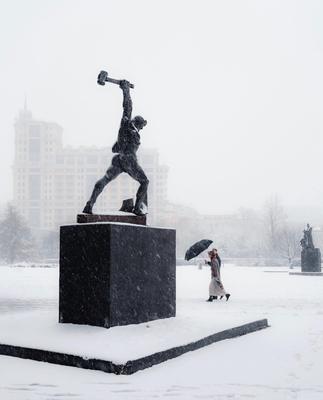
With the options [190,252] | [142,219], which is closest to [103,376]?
[142,219]

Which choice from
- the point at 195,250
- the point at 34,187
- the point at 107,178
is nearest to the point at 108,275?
the point at 107,178

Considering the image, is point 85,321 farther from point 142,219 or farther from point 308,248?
point 308,248

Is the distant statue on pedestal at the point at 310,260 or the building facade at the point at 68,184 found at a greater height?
the building facade at the point at 68,184

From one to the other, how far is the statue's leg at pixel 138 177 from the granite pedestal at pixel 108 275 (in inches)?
17.5

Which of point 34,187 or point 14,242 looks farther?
point 34,187

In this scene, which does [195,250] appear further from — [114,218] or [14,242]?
[14,242]

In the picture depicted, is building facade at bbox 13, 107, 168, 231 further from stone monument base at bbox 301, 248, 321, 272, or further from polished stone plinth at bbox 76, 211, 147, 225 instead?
polished stone plinth at bbox 76, 211, 147, 225

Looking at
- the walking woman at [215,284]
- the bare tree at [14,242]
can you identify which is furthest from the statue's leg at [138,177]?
the bare tree at [14,242]

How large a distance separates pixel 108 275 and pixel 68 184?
A: 153 metres

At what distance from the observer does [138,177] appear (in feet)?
32.0

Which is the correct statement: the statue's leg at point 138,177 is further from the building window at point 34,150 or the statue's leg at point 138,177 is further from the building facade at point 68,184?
the building window at point 34,150

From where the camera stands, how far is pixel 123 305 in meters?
8.69

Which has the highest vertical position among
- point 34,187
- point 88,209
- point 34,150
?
point 34,150

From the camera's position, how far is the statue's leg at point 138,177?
962 cm
